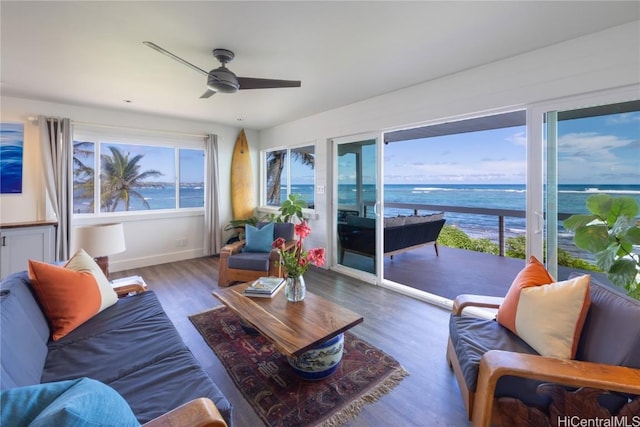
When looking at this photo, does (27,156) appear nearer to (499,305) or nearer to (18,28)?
(18,28)

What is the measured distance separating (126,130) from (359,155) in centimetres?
366

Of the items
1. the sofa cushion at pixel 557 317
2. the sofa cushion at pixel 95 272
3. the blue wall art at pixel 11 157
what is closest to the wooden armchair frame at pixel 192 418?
the sofa cushion at pixel 95 272

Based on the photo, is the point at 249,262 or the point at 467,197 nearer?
the point at 249,262

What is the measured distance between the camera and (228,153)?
547 cm

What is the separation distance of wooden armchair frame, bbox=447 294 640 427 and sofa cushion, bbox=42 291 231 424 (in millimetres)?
1163

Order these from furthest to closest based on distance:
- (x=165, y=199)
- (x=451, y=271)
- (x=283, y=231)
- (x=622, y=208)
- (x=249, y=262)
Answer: (x=165, y=199) < (x=451, y=271) < (x=283, y=231) < (x=249, y=262) < (x=622, y=208)

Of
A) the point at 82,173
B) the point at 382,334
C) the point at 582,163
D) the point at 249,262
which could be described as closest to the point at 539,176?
the point at 582,163

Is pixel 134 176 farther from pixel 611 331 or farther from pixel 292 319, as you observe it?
pixel 611 331

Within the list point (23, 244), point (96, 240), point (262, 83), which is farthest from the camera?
point (23, 244)

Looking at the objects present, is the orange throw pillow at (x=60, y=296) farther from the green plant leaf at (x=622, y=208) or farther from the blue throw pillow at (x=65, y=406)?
the green plant leaf at (x=622, y=208)

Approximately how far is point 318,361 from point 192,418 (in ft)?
3.48

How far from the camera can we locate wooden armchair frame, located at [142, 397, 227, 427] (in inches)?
36.0

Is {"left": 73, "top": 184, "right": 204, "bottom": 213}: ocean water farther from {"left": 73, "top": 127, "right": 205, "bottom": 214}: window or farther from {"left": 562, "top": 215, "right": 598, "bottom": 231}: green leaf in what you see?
{"left": 562, "top": 215, "right": 598, "bottom": 231}: green leaf

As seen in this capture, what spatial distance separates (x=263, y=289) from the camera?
7.65 ft
